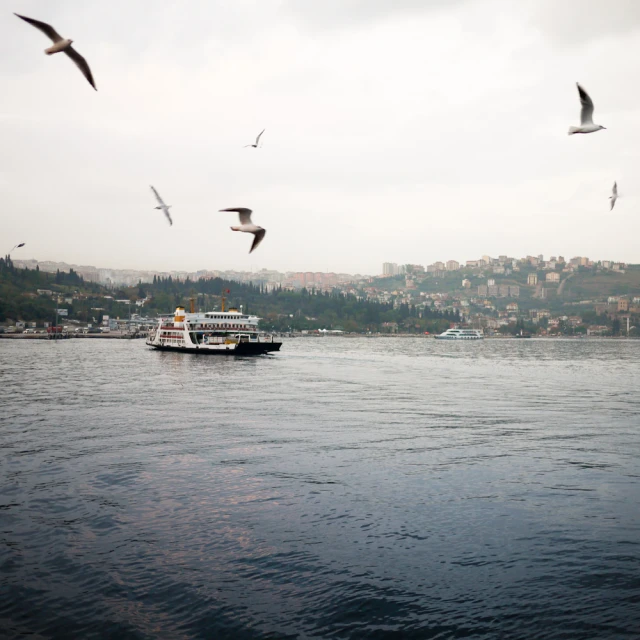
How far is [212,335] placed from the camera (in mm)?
72438

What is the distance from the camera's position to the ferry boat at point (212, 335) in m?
65.6

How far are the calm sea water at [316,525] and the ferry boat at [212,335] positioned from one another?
40544 millimetres

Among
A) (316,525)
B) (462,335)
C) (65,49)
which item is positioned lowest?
(462,335)

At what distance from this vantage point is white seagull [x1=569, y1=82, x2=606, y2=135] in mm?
11459

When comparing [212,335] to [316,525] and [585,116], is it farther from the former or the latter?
[585,116]

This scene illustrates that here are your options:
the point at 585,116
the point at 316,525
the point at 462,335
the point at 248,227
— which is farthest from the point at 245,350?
the point at 462,335

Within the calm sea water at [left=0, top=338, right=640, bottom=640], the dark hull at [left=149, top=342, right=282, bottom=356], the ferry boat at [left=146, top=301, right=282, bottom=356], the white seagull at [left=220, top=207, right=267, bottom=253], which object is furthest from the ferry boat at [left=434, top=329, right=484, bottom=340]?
the white seagull at [left=220, top=207, right=267, bottom=253]

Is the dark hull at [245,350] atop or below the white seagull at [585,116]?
below

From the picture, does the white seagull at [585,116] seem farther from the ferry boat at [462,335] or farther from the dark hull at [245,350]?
the ferry boat at [462,335]

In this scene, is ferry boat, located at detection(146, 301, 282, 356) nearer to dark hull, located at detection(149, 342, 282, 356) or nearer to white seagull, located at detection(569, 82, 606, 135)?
dark hull, located at detection(149, 342, 282, 356)

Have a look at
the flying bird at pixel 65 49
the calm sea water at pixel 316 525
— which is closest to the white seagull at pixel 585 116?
the calm sea water at pixel 316 525

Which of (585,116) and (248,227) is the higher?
(585,116)

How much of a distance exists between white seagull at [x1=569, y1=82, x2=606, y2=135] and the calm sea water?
7.37 meters

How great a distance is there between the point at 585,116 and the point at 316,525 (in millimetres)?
9429
